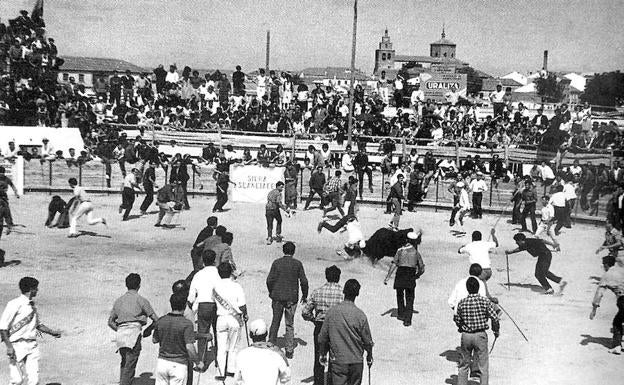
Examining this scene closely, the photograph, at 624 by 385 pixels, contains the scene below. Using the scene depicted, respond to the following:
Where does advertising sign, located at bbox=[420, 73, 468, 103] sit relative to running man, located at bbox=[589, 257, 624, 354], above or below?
above

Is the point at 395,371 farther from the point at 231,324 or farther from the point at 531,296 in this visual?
the point at 531,296

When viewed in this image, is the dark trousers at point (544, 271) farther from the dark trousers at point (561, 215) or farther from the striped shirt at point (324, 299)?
the striped shirt at point (324, 299)

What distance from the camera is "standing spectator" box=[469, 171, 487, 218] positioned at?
21422 millimetres

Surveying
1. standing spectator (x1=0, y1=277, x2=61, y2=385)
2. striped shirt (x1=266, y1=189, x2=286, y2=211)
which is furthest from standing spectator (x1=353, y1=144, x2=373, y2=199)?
standing spectator (x1=0, y1=277, x2=61, y2=385)

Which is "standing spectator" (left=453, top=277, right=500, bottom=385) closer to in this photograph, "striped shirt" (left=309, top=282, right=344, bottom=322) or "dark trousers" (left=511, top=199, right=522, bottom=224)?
"striped shirt" (left=309, top=282, right=344, bottom=322)

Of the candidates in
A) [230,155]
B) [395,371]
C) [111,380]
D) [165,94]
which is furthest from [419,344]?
[165,94]

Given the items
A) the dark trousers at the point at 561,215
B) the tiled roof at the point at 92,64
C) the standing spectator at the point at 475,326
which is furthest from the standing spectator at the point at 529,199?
the tiled roof at the point at 92,64

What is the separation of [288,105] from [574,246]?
21642mm

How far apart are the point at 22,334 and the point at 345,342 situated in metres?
Result: 3.23

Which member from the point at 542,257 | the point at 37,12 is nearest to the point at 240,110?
the point at 37,12

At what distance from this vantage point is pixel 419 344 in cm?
1059

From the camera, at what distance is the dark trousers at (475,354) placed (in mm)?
8117

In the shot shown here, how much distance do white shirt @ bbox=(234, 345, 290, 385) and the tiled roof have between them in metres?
58.7

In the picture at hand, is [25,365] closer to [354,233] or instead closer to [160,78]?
[354,233]
